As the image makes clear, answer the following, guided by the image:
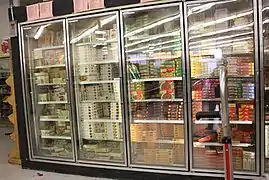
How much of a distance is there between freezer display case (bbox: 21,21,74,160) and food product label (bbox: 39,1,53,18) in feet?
0.62

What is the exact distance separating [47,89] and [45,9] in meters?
1.22

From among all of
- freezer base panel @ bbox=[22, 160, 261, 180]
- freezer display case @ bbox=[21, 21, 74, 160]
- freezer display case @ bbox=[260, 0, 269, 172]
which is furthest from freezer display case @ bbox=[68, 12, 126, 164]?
freezer display case @ bbox=[260, 0, 269, 172]

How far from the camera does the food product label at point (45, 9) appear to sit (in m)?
3.92

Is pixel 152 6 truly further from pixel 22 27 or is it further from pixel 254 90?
pixel 22 27

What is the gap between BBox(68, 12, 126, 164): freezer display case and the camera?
3.87m

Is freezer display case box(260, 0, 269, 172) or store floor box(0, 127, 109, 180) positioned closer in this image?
freezer display case box(260, 0, 269, 172)

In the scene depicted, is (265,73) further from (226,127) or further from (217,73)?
(226,127)

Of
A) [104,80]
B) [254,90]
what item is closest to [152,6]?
[104,80]

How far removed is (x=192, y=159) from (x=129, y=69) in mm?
1363

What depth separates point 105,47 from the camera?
3.93 m

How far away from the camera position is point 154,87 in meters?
3.74

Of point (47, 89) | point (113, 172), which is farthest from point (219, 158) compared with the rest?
point (47, 89)

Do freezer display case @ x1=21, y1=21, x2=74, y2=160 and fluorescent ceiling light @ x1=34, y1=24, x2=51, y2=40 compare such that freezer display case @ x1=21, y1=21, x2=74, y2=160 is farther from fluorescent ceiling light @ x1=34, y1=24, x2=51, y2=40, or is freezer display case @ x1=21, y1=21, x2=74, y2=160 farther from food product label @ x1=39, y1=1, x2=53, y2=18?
food product label @ x1=39, y1=1, x2=53, y2=18

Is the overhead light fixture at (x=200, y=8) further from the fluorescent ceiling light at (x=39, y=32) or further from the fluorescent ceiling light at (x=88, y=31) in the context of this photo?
the fluorescent ceiling light at (x=39, y=32)
